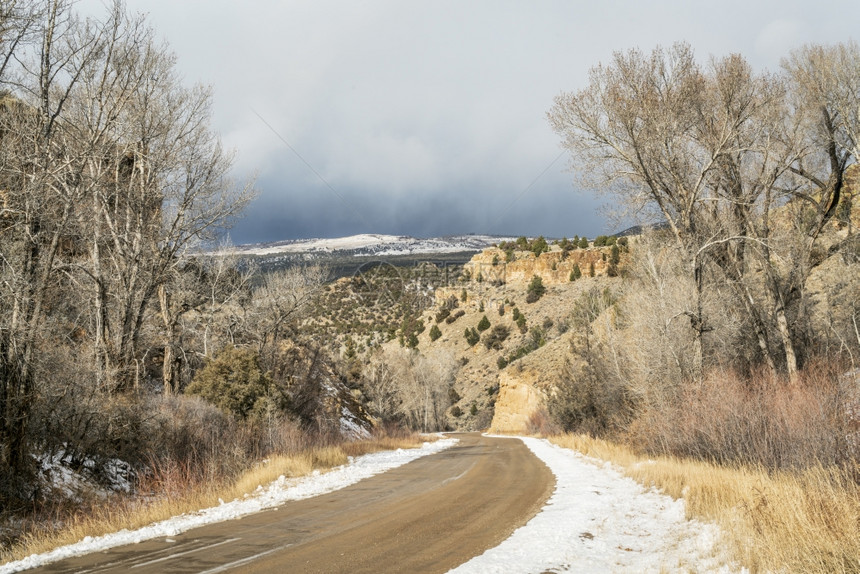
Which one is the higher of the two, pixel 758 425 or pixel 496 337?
pixel 758 425

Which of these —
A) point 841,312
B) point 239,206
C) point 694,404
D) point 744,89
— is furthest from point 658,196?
point 239,206

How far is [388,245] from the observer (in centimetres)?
13075

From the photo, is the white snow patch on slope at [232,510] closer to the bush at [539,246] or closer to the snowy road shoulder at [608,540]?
the snowy road shoulder at [608,540]

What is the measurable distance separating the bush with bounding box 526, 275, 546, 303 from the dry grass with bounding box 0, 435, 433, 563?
7762 centimetres

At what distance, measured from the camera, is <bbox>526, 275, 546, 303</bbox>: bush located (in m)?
90.8

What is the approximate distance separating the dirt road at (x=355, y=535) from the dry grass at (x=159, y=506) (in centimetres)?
128

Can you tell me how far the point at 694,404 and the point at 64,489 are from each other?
14407 mm

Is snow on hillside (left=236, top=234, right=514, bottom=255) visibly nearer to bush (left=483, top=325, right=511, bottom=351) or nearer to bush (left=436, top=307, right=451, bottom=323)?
bush (left=436, top=307, right=451, bottom=323)

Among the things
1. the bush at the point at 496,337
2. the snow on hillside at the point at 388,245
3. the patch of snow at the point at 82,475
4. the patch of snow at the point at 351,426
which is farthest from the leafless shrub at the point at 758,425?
the snow on hillside at the point at 388,245

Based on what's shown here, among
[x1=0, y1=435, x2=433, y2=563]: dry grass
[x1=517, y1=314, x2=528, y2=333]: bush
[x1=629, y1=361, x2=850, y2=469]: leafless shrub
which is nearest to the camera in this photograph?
[x1=0, y1=435, x2=433, y2=563]: dry grass

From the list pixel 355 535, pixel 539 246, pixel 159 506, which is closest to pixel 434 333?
pixel 539 246

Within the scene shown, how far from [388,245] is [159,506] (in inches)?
4799

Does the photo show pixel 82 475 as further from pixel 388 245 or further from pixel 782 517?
pixel 388 245

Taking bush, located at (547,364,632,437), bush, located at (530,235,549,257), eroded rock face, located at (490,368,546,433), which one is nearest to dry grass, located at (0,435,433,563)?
bush, located at (547,364,632,437)
